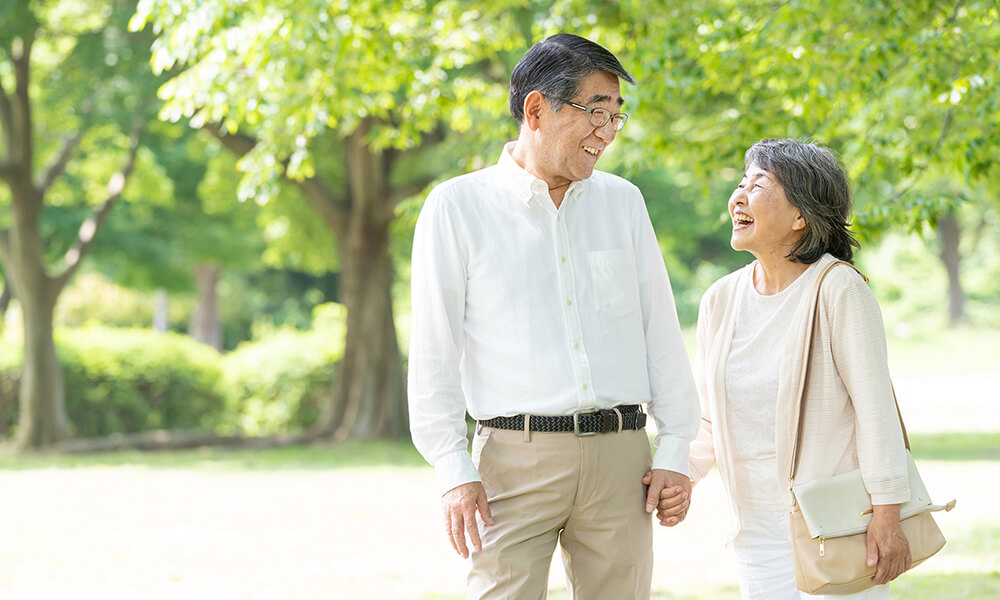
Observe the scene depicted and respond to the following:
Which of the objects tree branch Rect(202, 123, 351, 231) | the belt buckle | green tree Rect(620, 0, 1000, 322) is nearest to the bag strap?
the belt buckle

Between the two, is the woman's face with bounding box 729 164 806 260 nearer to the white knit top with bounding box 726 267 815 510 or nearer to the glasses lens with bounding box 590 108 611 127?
the white knit top with bounding box 726 267 815 510

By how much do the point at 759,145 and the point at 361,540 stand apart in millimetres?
Answer: 6075

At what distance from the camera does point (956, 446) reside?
47.5 feet

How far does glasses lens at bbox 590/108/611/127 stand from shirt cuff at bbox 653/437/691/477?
92 cm

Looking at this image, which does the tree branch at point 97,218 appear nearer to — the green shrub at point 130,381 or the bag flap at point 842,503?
the green shrub at point 130,381

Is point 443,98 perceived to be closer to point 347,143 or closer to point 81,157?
point 347,143

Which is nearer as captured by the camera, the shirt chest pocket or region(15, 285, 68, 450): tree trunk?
the shirt chest pocket

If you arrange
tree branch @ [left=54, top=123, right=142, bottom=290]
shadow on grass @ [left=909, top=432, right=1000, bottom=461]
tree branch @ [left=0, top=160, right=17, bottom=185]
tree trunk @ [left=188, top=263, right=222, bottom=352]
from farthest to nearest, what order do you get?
tree trunk @ [left=188, top=263, right=222, bottom=352] < tree branch @ [left=54, top=123, right=142, bottom=290] < tree branch @ [left=0, top=160, right=17, bottom=185] < shadow on grass @ [left=909, top=432, right=1000, bottom=461]

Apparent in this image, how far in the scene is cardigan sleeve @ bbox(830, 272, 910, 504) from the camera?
3041 millimetres

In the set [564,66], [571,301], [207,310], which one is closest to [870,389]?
[571,301]

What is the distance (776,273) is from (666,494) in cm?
76

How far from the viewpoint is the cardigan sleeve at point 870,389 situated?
3.04 metres

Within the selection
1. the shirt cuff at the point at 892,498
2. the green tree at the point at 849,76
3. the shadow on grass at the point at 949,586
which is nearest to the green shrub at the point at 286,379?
the green tree at the point at 849,76

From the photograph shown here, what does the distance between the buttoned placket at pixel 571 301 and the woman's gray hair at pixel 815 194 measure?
62cm
